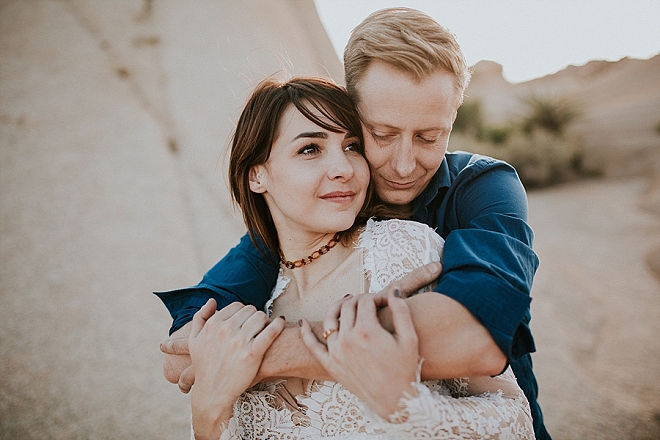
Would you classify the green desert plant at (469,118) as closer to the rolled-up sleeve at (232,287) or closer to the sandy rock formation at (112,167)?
the sandy rock formation at (112,167)

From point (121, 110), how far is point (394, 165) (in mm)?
5664

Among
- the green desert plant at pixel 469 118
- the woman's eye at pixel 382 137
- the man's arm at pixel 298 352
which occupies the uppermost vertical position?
the woman's eye at pixel 382 137

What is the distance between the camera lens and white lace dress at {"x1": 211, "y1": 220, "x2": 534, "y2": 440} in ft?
4.72

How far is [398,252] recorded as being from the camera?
169 cm

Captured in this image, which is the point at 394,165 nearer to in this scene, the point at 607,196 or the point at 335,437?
the point at 335,437

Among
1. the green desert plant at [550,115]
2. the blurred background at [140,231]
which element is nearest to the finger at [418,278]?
the blurred background at [140,231]

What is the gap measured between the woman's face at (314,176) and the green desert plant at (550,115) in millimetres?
13762

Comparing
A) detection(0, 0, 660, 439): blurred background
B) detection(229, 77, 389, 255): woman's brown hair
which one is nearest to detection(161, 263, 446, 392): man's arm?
detection(229, 77, 389, 255): woman's brown hair

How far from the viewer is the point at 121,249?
5.79 meters

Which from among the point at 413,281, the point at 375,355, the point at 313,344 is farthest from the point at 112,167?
the point at 375,355

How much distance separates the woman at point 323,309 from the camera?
52.1 inches

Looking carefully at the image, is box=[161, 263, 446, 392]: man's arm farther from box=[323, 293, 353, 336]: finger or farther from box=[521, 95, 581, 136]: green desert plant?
box=[521, 95, 581, 136]: green desert plant

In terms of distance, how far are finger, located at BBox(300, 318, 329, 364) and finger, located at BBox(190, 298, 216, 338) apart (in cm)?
44

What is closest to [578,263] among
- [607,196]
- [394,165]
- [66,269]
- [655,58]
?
[607,196]
